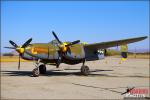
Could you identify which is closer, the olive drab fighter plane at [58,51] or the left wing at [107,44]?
the olive drab fighter plane at [58,51]

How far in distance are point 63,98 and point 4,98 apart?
2.38 m

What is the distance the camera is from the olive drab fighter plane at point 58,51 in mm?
21969

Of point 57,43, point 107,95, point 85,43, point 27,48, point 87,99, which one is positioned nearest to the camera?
point 87,99

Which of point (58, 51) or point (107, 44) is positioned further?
point (107, 44)

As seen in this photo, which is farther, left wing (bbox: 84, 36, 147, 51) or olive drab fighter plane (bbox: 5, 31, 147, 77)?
left wing (bbox: 84, 36, 147, 51)

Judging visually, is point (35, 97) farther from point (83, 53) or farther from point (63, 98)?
point (83, 53)

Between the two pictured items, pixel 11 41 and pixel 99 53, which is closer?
pixel 11 41

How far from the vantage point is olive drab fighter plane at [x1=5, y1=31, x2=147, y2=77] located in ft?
72.1

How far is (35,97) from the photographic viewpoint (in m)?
12.0

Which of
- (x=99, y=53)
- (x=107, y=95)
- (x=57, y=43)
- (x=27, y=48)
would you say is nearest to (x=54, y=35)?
(x=57, y=43)

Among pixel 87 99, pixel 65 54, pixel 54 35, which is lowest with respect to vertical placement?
pixel 87 99

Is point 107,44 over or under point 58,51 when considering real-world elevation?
over

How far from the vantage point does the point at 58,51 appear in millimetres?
23062

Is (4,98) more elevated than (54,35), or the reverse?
(54,35)
